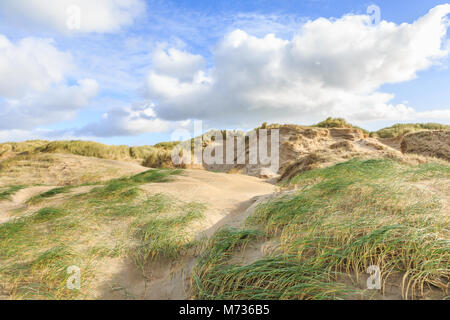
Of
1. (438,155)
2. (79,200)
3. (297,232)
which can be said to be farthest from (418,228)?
(438,155)

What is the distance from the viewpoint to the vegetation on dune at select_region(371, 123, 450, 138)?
54.5 ft

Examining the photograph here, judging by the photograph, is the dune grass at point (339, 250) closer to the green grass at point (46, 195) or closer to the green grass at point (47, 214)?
the green grass at point (47, 214)

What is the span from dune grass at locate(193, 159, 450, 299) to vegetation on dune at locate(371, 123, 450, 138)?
1595cm

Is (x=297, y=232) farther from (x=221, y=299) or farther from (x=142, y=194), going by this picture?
(x=142, y=194)

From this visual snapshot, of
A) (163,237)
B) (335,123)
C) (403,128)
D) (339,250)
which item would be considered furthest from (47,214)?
(403,128)

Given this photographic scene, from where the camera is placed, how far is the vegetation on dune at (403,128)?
16.6 meters

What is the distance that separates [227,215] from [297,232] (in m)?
1.68

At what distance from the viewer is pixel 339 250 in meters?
1.82

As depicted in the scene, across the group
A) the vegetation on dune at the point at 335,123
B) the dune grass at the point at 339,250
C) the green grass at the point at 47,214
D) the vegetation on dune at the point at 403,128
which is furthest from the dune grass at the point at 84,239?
the vegetation on dune at the point at 403,128

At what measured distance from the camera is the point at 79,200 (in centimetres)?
441

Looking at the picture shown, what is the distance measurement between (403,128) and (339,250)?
19.7 m

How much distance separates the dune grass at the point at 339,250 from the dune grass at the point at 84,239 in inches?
30.5
